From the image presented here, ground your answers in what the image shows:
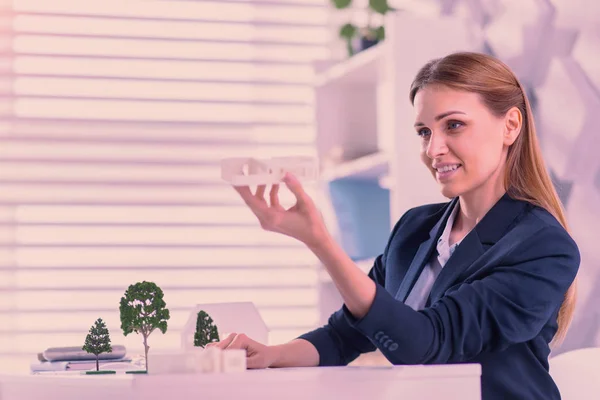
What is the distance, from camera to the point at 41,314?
13.0 ft

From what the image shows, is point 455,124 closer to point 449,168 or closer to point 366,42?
point 449,168

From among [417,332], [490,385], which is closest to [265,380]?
[417,332]

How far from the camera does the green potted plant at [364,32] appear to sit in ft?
11.8

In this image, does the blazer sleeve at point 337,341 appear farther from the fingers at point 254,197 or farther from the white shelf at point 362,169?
the white shelf at point 362,169

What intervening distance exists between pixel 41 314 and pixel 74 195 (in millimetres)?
535

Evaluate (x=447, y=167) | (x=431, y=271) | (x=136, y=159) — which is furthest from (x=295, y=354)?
(x=136, y=159)

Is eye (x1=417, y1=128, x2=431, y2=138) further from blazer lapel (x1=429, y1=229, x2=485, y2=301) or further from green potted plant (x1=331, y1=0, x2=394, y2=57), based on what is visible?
green potted plant (x1=331, y1=0, x2=394, y2=57)

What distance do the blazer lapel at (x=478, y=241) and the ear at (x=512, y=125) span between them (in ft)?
0.47

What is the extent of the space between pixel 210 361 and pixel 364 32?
8.50 ft

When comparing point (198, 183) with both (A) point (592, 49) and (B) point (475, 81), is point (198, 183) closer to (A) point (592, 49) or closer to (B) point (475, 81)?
(A) point (592, 49)

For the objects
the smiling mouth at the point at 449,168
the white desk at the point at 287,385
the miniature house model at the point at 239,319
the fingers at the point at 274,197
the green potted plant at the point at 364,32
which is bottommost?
the white desk at the point at 287,385

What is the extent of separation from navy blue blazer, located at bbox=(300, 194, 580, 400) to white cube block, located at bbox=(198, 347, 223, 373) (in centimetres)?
24

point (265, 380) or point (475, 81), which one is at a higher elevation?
point (475, 81)

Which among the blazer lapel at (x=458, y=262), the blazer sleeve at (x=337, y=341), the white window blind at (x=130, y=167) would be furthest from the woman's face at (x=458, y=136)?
the white window blind at (x=130, y=167)
